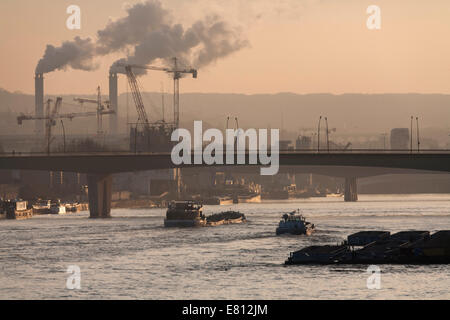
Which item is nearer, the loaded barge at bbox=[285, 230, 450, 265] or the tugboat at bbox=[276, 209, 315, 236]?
the loaded barge at bbox=[285, 230, 450, 265]

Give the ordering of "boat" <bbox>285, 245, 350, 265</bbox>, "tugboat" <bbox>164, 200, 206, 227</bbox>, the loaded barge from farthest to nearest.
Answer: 1. "tugboat" <bbox>164, 200, 206, 227</bbox>
2. the loaded barge
3. "boat" <bbox>285, 245, 350, 265</bbox>

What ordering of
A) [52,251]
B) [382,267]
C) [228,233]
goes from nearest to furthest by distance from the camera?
[382,267] < [52,251] < [228,233]

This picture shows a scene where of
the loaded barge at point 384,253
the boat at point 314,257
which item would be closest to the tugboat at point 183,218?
the loaded barge at point 384,253

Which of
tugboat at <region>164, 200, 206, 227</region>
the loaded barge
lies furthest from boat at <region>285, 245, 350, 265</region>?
tugboat at <region>164, 200, 206, 227</region>

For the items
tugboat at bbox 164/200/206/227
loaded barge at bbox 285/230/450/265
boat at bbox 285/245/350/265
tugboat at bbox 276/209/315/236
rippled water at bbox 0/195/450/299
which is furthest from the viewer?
tugboat at bbox 164/200/206/227

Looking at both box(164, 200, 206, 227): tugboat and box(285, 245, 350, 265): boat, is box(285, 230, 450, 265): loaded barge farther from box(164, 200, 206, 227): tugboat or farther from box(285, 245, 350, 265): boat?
box(164, 200, 206, 227): tugboat

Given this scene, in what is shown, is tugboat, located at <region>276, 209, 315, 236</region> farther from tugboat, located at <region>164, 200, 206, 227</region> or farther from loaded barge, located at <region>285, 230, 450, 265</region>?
loaded barge, located at <region>285, 230, 450, 265</region>

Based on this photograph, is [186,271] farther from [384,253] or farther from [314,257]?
[384,253]

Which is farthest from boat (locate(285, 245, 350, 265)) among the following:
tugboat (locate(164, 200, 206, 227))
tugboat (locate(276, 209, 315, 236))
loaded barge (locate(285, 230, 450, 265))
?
tugboat (locate(164, 200, 206, 227))
